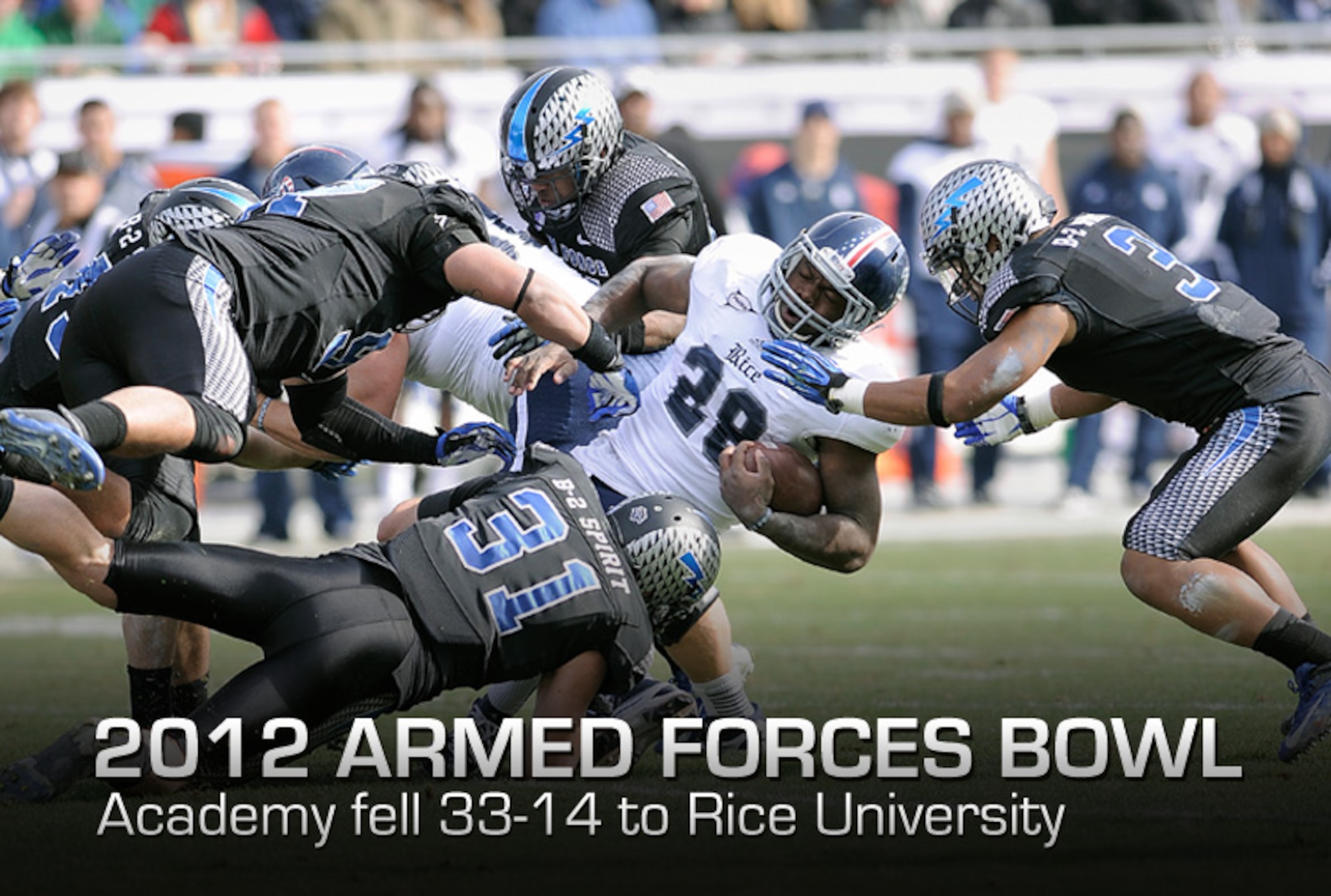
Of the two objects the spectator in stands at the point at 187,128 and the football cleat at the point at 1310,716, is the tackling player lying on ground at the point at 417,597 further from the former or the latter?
the spectator in stands at the point at 187,128

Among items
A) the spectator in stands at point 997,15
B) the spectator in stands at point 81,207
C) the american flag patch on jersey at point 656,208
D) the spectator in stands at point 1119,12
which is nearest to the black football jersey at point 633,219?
the american flag patch on jersey at point 656,208

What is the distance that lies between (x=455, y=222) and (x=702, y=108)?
24.9 ft

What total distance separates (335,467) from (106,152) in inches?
209

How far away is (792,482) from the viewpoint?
5434mm

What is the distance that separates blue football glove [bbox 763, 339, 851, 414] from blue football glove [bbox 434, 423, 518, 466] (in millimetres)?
782

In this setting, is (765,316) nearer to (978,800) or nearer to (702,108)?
(978,800)

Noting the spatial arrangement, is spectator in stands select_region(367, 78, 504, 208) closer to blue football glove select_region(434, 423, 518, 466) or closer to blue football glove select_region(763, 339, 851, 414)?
blue football glove select_region(434, 423, 518, 466)

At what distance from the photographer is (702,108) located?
12508 millimetres

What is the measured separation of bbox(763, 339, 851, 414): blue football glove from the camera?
17.2ft

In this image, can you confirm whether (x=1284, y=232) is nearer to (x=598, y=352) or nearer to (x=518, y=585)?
(x=598, y=352)

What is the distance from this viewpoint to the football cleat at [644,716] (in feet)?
15.6

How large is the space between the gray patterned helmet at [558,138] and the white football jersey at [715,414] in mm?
740

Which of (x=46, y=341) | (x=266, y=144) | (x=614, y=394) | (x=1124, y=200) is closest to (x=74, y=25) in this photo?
(x=266, y=144)

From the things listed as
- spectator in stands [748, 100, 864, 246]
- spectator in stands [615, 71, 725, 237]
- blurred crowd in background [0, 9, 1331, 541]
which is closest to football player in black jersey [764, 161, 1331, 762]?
spectator in stands [615, 71, 725, 237]
